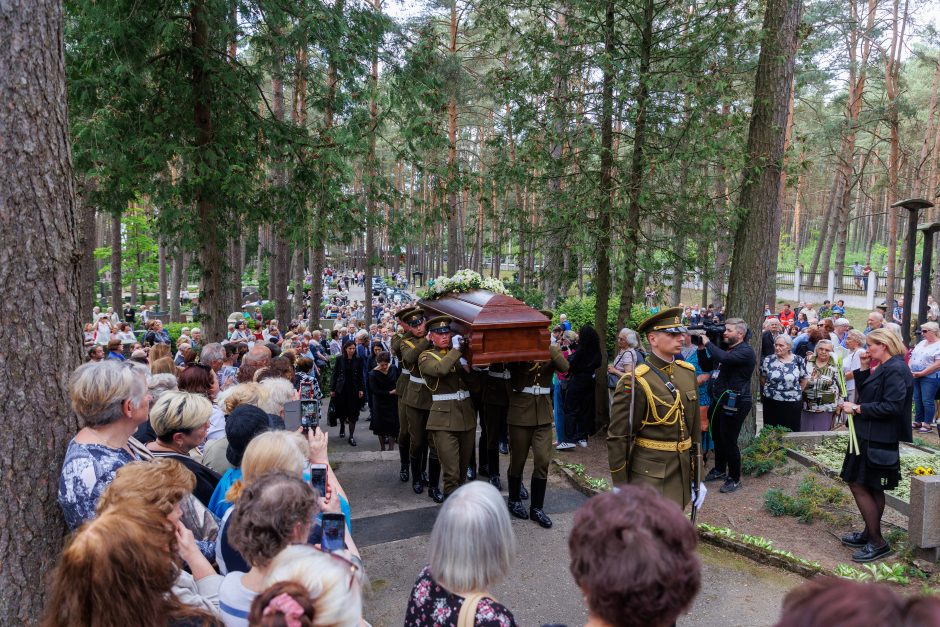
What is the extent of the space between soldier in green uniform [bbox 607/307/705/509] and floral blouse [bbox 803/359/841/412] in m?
→ 4.57

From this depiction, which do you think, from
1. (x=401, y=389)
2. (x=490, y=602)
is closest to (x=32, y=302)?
(x=490, y=602)

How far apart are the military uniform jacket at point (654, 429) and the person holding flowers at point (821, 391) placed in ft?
14.9

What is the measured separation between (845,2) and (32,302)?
74.6 feet

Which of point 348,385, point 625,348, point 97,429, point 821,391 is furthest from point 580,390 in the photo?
point 97,429

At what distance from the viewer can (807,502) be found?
571 cm

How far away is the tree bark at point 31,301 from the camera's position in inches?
111

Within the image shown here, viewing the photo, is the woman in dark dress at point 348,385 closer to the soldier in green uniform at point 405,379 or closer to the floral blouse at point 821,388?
the soldier in green uniform at point 405,379

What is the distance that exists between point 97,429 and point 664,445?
3.35 meters

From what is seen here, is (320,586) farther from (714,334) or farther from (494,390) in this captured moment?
(714,334)

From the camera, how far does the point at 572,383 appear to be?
840 cm

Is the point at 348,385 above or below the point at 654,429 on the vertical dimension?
below

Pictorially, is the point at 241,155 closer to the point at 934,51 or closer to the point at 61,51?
the point at 61,51

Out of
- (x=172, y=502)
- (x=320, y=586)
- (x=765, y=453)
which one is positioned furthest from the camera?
(x=765, y=453)

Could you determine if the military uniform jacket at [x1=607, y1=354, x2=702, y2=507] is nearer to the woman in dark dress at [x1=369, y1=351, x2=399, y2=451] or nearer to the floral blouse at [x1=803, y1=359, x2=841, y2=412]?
the woman in dark dress at [x1=369, y1=351, x2=399, y2=451]
